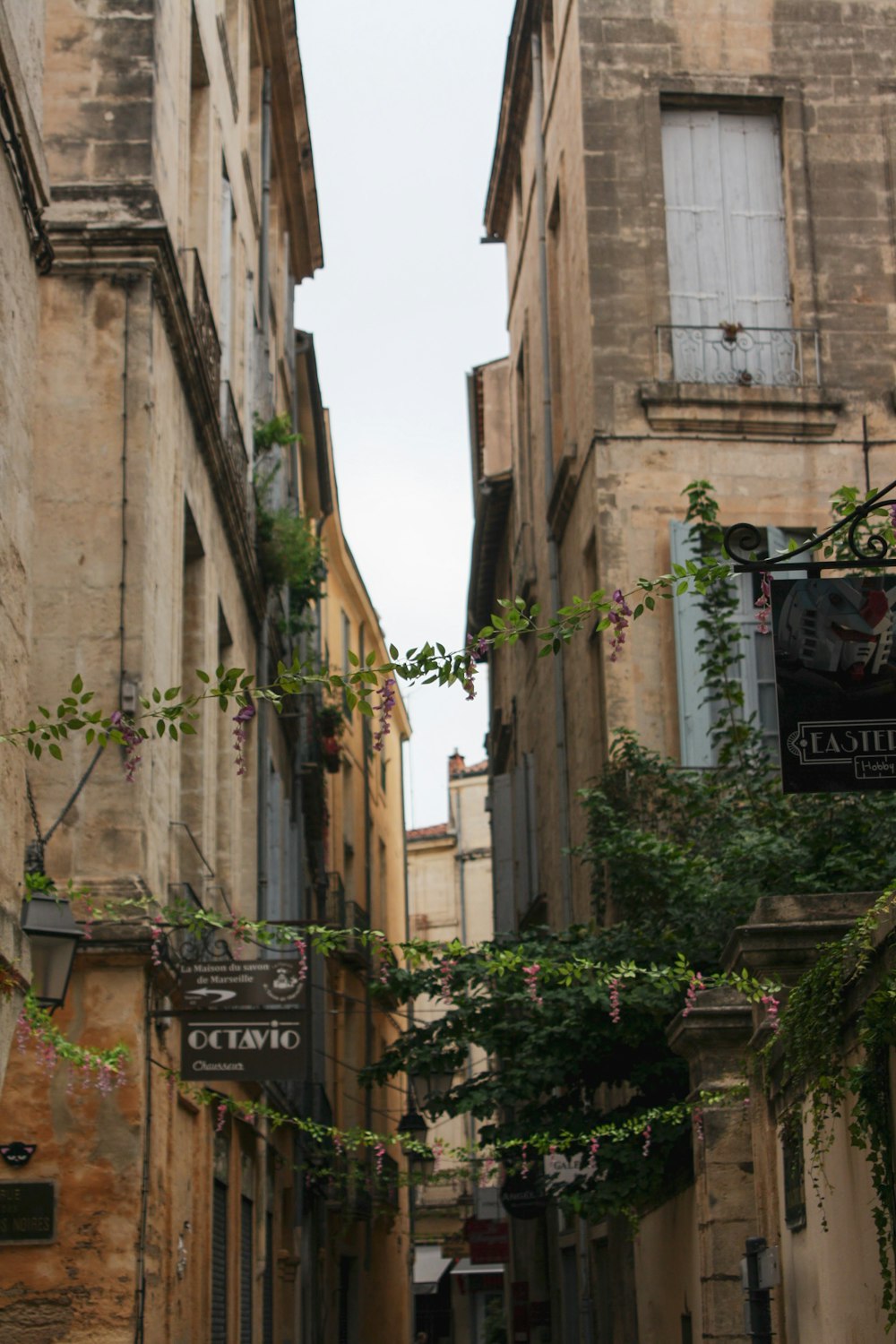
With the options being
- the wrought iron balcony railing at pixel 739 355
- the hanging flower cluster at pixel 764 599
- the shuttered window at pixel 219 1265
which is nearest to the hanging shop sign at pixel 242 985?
the shuttered window at pixel 219 1265

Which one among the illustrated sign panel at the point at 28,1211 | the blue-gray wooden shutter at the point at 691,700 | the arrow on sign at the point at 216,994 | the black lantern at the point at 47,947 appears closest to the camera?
the black lantern at the point at 47,947

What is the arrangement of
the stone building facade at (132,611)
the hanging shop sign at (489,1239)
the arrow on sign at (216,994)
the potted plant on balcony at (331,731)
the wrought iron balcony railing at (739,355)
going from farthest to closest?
the potted plant on balcony at (331,731) < the hanging shop sign at (489,1239) < the wrought iron balcony railing at (739,355) < the arrow on sign at (216,994) < the stone building facade at (132,611)

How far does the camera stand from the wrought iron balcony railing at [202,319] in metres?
15.1

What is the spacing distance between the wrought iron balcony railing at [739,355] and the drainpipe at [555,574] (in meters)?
2.88

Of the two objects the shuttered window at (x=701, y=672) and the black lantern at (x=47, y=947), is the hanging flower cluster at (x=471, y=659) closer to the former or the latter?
the black lantern at (x=47, y=947)

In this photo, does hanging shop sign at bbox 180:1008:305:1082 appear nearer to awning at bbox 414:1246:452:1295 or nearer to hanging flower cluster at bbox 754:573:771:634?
hanging flower cluster at bbox 754:573:771:634

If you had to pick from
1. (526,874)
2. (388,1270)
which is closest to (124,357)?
(526,874)

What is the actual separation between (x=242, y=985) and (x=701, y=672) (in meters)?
5.95

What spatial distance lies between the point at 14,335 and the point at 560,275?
13571 mm

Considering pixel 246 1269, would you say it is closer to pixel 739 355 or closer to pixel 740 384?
pixel 740 384

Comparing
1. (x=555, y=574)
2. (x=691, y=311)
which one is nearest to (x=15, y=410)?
(x=691, y=311)

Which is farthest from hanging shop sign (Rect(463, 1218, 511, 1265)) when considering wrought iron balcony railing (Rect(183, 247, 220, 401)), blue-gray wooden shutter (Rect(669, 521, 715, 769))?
wrought iron balcony railing (Rect(183, 247, 220, 401))

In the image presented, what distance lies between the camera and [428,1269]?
48906mm

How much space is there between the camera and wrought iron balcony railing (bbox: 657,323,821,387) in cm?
1764
